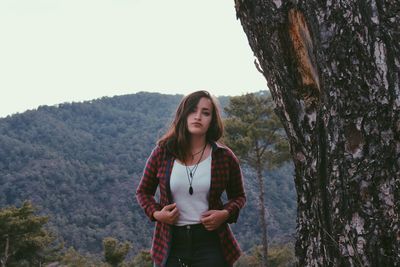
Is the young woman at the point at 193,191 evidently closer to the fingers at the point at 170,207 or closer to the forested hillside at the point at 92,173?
the fingers at the point at 170,207

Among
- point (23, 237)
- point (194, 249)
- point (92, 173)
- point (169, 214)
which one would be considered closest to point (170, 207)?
point (169, 214)

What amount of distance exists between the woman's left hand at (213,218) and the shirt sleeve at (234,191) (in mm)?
80

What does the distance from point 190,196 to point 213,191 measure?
0.37 ft

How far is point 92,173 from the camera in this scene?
192 ft

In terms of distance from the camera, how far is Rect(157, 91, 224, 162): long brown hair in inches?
91.7

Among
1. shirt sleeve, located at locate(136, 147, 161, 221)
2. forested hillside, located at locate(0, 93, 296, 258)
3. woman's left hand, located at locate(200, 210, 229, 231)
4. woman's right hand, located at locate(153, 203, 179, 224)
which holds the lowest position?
forested hillside, located at locate(0, 93, 296, 258)

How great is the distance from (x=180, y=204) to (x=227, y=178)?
0.27 m

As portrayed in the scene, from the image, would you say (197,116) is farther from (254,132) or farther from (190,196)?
(254,132)

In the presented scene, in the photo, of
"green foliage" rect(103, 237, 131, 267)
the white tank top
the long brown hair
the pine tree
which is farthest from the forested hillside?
the white tank top

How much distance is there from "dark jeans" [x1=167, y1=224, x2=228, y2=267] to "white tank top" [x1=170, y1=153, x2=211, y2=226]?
0.04 m

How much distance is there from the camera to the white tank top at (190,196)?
2.20 meters

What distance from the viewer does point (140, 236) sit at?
42.3 metres

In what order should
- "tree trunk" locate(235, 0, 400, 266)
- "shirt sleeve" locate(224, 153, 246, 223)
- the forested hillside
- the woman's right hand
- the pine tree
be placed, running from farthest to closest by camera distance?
the forested hillside → the pine tree → "shirt sleeve" locate(224, 153, 246, 223) → the woman's right hand → "tree trunk" locate(235, 0, 400, 266)

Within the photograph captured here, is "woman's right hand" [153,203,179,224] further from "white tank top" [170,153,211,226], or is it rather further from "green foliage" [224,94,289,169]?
"green foliage" [224,94,289,169]
